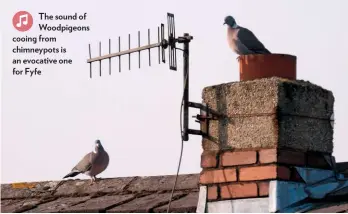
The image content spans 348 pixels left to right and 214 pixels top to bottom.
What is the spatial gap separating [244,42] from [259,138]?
2.03 m

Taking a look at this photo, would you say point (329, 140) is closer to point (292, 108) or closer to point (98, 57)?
point (292, 108)

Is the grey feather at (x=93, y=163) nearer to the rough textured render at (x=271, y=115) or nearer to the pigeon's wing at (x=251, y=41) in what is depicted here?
the pigeon's wing at (x=251, y=41)

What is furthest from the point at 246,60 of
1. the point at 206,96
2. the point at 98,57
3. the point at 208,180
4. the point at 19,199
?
the point at 19,199

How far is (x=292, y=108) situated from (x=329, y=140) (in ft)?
1.30

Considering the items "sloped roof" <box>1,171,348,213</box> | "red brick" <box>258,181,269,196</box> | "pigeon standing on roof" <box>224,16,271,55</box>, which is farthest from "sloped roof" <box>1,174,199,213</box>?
"pigeon standing on roof" <box>224,16,271,55</box>

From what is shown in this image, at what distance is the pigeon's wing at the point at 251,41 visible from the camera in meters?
8.11

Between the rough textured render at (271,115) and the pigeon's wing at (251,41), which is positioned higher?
the pigeon's wing at (251,41)

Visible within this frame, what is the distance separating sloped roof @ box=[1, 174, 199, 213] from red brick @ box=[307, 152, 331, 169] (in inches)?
28.4

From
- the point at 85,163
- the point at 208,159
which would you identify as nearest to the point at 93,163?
the point at 85,163

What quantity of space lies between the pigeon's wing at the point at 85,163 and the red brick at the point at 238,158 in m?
3.18

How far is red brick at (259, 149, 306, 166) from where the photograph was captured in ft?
20.3

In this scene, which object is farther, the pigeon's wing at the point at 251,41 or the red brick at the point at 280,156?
the pigeon's wing at the point at 251,41

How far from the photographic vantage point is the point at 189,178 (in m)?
7.13

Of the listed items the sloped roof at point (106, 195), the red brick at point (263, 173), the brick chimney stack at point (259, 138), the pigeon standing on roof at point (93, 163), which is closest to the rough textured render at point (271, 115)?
the brick chimney stack at point (259, 138)
